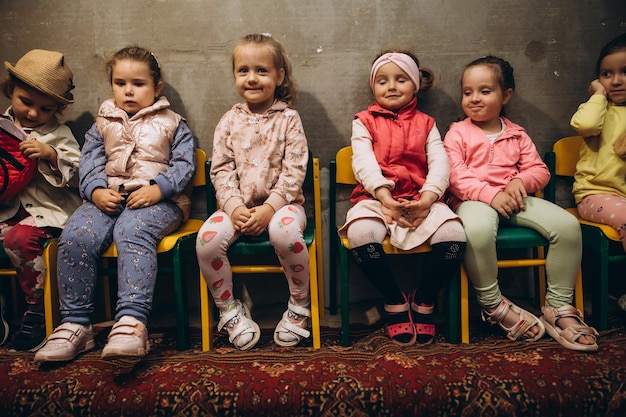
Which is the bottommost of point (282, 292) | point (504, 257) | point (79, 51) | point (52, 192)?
point (282, 292)

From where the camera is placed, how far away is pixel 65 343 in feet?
5.78

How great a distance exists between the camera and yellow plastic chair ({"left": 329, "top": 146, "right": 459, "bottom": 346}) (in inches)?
76.5

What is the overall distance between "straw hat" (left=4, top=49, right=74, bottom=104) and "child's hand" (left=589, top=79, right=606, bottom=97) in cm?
254

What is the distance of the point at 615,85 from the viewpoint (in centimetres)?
219

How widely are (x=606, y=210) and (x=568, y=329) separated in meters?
0.57

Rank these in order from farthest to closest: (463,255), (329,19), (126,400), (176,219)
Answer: (329,19)
(176,219)
(463,255)
(126,400)

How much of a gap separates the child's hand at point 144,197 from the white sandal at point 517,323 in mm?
1560

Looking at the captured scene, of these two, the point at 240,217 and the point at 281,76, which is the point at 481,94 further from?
the point at 240,217

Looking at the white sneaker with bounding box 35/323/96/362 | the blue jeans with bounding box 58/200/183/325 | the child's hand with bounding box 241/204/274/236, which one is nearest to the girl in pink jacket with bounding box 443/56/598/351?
the child's hand with bounding box 241/204/274/236

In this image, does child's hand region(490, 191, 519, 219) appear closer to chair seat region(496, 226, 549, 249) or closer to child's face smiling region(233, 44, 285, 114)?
chair seat region(496, 226, 549, 249)

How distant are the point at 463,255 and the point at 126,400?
1427mm

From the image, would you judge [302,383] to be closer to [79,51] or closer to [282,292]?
[282,292]

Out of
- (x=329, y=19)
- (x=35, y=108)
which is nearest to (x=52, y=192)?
(x=35, y=108)

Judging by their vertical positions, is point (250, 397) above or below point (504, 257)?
below
